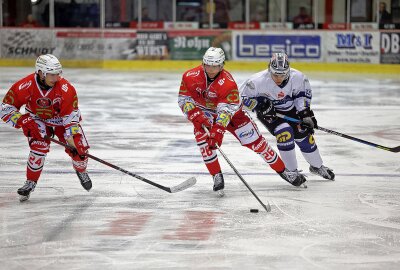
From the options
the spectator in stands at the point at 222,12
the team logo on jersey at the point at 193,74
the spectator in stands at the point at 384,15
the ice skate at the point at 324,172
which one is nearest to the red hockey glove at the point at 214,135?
the team logo on jersey at the point at 193,74

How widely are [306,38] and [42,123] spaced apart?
1436 centimetres

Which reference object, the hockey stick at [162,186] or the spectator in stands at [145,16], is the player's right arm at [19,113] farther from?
the spectator in stands at [145,16]

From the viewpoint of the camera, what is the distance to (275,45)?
69.4 feet

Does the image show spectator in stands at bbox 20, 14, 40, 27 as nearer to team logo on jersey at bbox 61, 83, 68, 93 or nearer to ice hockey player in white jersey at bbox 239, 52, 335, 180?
ice hockey player in white jersey at bbox 239, 52, 335, 180

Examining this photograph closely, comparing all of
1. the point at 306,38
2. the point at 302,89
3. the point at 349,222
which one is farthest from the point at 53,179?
the point at 306,38

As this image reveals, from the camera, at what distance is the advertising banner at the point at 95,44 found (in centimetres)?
2166

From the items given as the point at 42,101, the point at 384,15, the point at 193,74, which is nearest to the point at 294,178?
the point at 193,74

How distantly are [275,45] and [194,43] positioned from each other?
1.82 meters

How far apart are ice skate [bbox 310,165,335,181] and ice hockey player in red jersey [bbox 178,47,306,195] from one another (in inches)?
17.3

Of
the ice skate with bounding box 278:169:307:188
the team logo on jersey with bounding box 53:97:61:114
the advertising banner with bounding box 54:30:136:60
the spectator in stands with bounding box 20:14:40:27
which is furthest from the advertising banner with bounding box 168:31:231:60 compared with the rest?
the team logo on jersey with bounding box 53:97:61:114

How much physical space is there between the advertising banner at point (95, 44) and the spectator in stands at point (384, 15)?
5.37 meters

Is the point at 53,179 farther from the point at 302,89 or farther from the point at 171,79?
the point at 171,79

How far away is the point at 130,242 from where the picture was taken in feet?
18.9

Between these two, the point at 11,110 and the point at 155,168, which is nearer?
the point at 11,110
